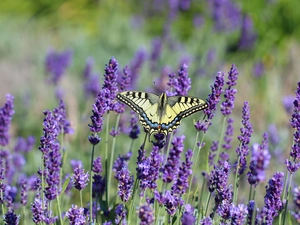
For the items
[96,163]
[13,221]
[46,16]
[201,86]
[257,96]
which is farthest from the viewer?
[46,16]

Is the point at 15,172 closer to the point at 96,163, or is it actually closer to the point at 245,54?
the point at 96,163

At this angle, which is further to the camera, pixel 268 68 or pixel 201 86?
pixel 268 68

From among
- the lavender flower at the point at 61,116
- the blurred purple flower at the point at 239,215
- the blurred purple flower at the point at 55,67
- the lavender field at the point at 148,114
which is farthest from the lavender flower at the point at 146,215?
the blurred purple flower at the point at 55,67

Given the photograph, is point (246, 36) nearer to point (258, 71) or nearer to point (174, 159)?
point (258, 71)

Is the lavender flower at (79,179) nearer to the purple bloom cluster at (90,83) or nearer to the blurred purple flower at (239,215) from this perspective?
the blurred purple flower at (239,215)

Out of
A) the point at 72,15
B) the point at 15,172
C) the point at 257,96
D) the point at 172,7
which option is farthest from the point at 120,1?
the point at 15,172

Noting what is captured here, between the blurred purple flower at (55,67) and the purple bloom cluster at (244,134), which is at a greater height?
the blurred purple flower at (55,67)

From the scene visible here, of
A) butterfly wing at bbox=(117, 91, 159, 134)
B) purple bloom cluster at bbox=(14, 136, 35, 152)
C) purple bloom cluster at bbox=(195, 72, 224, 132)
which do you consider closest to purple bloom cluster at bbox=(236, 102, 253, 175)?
purple bloom cluster at bbox=(195, 72, 224, 132)
